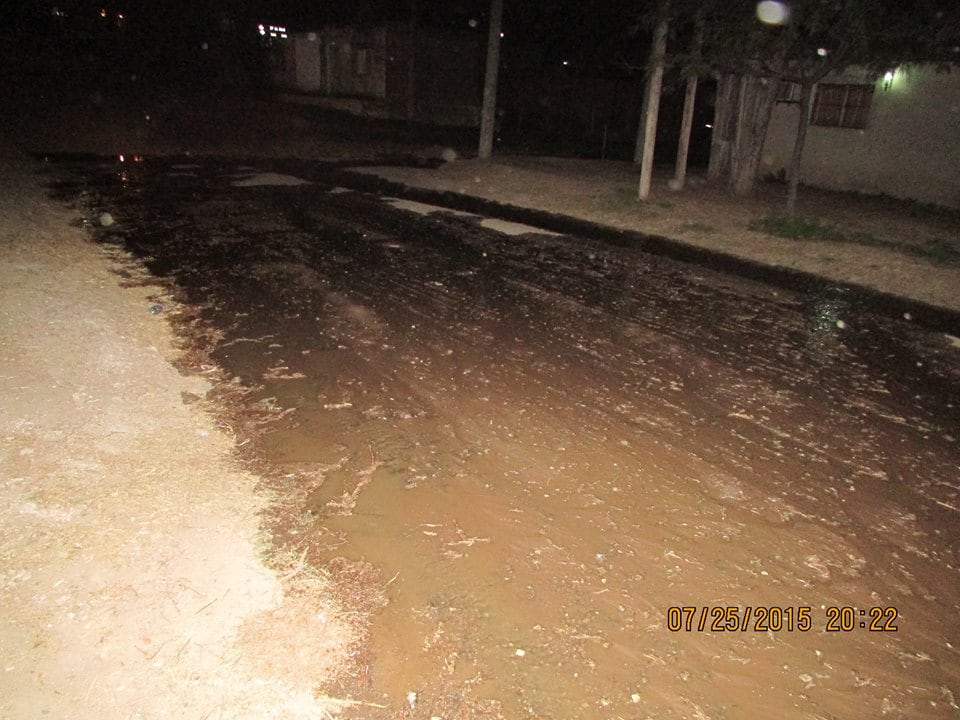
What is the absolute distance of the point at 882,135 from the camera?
1684cm

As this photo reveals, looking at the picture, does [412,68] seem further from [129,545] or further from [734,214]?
[129,545]

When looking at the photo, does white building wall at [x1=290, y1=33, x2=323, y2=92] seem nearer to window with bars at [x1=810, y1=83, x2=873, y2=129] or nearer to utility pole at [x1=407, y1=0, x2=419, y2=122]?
utility pole at [x1=407, y1=0, x2=419, y2=122]

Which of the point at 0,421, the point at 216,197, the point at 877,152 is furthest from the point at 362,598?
the point at 877,152

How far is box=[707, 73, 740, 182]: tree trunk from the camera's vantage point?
58.9ft

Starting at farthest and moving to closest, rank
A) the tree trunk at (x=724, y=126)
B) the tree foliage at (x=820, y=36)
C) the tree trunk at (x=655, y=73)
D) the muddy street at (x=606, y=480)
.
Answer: the tree trunk at (x=724, y=126)
the tree trunk at (x=655, y=73)
the tree foliage at (x=820, y=36)
the muddy street at (x=606, y=480)

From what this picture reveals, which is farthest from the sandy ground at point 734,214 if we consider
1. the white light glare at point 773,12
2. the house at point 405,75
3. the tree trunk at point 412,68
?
the house at point 405,75

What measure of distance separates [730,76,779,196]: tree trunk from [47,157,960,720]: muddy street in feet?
27.6

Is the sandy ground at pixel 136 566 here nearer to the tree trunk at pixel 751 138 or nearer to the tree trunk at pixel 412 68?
the tree trunk at pixel 751 138

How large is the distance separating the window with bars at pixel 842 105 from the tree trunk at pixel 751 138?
3.48 m

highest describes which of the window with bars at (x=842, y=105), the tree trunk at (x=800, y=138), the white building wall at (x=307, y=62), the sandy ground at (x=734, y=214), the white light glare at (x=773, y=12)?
the white building wall at (x=307, y=62)

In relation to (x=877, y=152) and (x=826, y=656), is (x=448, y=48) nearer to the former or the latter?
→ (x=877, y=152)

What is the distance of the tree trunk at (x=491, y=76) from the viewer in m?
18.0

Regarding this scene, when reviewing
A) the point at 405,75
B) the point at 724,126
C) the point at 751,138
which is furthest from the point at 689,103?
the point at 405,75

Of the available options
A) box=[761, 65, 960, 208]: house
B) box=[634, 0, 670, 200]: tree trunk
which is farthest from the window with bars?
box=[634, 0, 670, 200]: tree trunk
